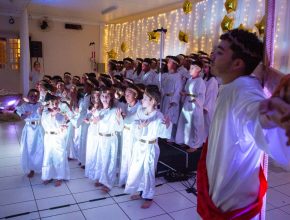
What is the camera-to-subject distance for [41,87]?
4203 millimetres

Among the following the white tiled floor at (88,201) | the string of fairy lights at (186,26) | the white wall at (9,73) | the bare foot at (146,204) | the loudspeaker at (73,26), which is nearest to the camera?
the white tiled floor at (88,201)

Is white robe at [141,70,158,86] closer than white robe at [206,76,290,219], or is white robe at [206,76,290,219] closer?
white robe at [206,76,290,219]

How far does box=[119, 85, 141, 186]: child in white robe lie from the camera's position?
12.0 feet

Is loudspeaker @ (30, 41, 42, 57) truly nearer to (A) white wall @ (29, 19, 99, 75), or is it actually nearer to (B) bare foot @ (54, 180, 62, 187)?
(A) white wall @ (29, 19, 99, 75)

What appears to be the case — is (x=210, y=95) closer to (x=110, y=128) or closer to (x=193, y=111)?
(x=193, y=111)

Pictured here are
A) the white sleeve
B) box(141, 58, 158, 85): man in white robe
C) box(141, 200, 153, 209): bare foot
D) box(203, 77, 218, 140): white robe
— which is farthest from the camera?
box(141, 58, 158, 85): man in white robe

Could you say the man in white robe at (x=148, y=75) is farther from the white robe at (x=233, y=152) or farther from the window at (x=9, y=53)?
the window at (x=9, y=53)

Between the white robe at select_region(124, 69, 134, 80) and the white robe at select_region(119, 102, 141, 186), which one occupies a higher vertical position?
the white robe at select_region(124, 69, 134, 80)

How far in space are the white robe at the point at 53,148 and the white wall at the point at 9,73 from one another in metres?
7.89

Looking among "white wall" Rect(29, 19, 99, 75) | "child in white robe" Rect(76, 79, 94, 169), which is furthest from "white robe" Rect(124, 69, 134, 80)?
"white wall" Rect(29, 19, 99, 75)

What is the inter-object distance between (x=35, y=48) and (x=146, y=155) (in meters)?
8.74

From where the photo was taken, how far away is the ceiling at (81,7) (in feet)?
24.7

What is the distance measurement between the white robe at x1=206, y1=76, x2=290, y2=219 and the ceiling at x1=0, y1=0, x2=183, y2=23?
629 centimetres

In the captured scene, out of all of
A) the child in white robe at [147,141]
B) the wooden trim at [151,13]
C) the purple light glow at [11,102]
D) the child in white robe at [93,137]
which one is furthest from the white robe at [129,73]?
the child in white robe at [147,141]
